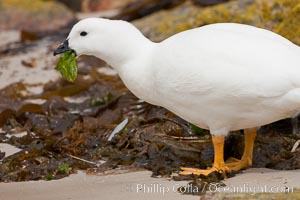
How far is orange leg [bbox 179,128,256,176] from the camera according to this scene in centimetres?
623

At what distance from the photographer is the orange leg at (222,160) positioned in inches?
245

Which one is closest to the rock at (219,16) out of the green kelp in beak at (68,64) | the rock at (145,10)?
the rock at (145,10)

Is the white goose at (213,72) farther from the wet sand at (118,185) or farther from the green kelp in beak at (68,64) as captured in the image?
the wet sand at (118,185)

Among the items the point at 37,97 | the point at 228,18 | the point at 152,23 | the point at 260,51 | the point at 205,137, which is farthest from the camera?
the point at 152,23

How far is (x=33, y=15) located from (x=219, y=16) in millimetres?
5371

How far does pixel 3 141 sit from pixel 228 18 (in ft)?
12.2

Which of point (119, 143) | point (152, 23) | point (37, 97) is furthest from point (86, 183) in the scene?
point (152, 23)

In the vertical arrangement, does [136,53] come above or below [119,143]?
above

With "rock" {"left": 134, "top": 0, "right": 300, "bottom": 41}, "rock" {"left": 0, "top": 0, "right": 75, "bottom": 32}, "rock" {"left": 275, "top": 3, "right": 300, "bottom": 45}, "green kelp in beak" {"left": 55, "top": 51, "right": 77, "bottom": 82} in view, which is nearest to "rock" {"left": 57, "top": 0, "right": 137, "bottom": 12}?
"rock" {"left": 0, "top": 0, "right": 75, "bottom": 32}

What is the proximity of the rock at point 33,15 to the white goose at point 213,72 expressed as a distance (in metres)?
7.32

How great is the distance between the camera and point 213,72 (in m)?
5.86

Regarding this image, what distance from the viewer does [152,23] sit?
36.9 ft

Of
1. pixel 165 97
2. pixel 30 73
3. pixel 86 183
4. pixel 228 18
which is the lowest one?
pixel 86 183

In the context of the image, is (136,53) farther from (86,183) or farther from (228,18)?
(228,18)
